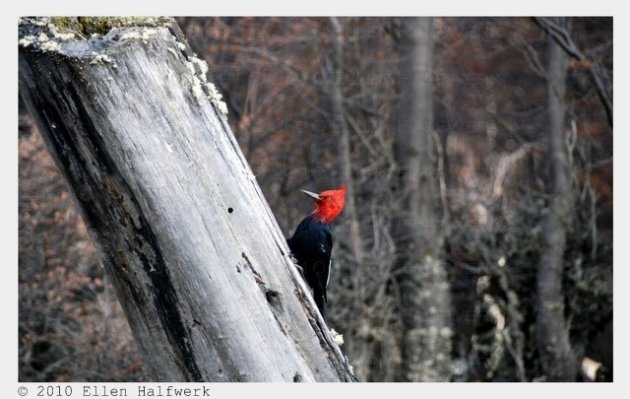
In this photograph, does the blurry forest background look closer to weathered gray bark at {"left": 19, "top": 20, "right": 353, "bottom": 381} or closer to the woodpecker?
the woodpecker

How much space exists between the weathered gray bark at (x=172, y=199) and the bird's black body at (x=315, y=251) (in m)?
1.15

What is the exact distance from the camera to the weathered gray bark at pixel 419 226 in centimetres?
654

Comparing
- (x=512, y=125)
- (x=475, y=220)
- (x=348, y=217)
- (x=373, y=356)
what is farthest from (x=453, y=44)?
(x=373, y=356)

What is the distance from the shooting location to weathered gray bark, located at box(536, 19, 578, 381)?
653 cm

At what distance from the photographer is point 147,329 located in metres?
2.18

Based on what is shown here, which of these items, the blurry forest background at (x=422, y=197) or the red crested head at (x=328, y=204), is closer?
the red crested head at (x=328, y=204)

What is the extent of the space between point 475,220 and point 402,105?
120 cm

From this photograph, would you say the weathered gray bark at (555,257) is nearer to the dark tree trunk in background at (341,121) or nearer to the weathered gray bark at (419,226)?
the weathered gray bark at (419,226)

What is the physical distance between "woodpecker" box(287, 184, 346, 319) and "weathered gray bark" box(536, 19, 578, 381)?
3587 millimetres

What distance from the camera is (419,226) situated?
658 centimetres

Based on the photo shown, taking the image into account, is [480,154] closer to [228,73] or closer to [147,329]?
[228,73]

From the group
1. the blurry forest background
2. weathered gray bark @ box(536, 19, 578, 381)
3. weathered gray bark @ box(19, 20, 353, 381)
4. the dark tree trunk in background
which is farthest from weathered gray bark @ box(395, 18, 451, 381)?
weathered gray bark @ box(19, 20, 353, 381)

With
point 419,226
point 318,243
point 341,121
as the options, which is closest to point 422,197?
point 419,226

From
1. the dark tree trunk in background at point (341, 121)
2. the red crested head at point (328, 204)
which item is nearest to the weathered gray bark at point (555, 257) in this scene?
the dark tree trunk in background at point (341, 121)
